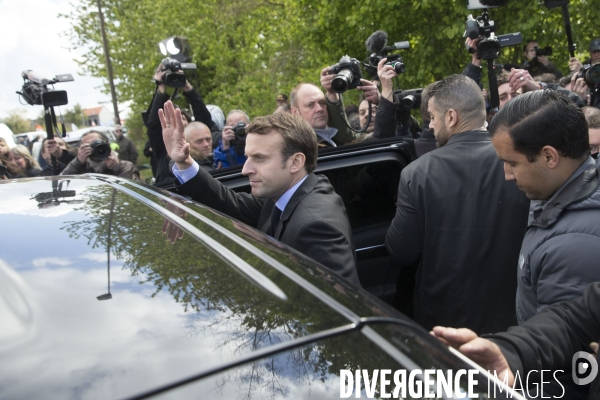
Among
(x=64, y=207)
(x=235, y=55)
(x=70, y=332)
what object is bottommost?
(x=70, y=332)

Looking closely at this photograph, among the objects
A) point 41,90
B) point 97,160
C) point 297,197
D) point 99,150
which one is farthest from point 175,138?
point 41,90

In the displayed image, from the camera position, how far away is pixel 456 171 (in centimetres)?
273

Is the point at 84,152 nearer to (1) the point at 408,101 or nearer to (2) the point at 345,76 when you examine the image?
(2) the point at 345,76

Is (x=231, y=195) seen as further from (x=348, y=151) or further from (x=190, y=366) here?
(x=190, y=366)

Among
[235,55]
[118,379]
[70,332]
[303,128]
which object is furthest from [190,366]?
[235,55]

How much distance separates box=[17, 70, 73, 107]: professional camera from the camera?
236 inches

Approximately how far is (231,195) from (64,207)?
47.3 inches

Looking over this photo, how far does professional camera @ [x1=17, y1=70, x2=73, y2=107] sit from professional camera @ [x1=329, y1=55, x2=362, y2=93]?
308cm

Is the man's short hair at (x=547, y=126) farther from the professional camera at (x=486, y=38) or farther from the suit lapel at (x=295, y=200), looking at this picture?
the professional camera at (x=486, y=38)

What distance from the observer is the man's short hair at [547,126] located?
6.38 ft

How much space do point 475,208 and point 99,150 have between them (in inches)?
147

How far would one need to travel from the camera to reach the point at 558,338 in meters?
1.55

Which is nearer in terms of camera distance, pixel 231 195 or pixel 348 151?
pixel 231 195

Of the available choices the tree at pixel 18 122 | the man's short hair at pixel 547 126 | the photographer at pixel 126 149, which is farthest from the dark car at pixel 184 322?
the tree at pixel 18 122
